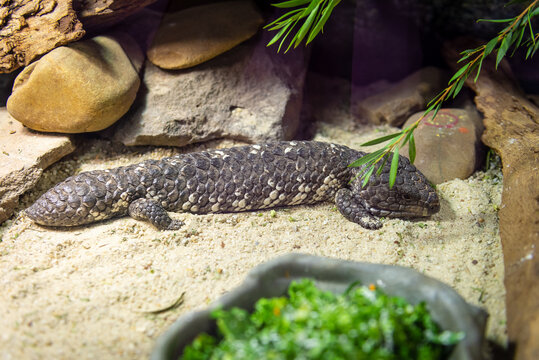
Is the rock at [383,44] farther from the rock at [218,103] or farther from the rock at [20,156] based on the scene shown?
the rock at [20,156]

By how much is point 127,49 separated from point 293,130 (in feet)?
6.61

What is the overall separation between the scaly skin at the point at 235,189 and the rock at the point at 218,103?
65 cm

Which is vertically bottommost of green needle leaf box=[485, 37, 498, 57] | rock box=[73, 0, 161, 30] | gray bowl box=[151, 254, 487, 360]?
gray bowl box=[151, 254, 487, 360]

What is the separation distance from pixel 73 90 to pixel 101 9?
83 cm

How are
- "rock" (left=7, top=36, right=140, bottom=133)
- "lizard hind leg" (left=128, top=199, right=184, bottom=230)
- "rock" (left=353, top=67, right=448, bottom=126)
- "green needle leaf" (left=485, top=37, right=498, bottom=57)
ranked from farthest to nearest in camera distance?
"rock" (left=353, top=67, right=448, bottom=126), "rock" (left=7, top=36, right=140, bottom=133), "lizard hind leg" (left=128, top=199, right=184, bottom=230), "green needle leaf" (left=485, top=37, right=498, bottom=57)

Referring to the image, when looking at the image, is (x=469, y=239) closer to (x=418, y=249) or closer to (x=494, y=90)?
(x=418, y=249)

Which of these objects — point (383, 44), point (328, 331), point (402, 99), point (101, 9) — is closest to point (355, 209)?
point (328, 331)

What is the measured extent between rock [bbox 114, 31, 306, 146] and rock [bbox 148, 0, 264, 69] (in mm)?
168

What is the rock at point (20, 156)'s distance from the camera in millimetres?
3701

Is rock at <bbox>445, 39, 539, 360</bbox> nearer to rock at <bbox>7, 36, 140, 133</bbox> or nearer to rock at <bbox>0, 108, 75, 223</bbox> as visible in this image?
rock at <bbox>7, 36, 140, 133</bbox>

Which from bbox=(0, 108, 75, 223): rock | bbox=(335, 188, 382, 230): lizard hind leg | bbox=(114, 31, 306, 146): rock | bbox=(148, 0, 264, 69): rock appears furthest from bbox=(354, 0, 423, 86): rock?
bbox=(0, 108, 75, 223): rock

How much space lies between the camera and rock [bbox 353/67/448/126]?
17.5 ft

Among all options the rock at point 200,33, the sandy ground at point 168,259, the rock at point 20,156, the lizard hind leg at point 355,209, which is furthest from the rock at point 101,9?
the lizard hind leg at point 355,209

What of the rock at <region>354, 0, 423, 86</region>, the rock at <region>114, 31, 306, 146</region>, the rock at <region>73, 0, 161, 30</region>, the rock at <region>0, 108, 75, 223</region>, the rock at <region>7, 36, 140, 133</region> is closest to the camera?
the rock at <region>0, 108, 75, 223</region>
